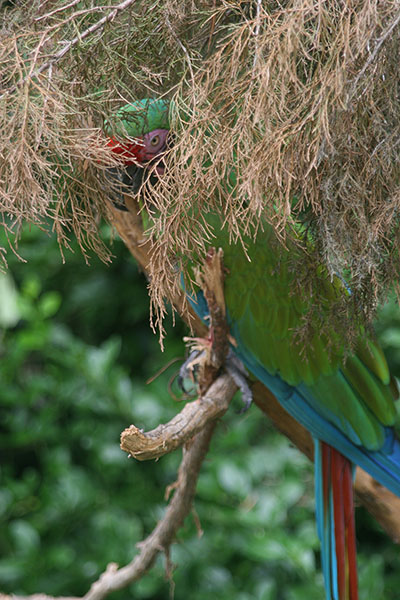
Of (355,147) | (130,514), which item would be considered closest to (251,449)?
(130,514)

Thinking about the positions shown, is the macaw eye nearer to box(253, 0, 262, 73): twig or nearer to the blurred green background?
box(253, 0, 262, 73): twig

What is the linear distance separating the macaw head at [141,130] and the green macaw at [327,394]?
0.69 feet

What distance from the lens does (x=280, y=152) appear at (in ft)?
1.60

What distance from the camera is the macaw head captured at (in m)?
0.56

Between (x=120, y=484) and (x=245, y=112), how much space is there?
1115 millimetres

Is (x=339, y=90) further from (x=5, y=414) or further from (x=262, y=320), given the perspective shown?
(x=5, y=414)

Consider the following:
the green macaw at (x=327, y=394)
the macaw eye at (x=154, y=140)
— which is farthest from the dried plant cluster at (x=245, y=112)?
the green macaw at (x=327, y=394)

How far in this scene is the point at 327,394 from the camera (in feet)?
3.07

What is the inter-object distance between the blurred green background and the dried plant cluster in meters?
0.75

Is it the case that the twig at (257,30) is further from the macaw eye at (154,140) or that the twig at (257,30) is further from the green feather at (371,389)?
the green feather at (371,389)

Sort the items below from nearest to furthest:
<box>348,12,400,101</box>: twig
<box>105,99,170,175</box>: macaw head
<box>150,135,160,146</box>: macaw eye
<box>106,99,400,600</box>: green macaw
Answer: <box>348,12,400,101</box>: twig → <box>105,99,170,175</box>: macaw head → <box>150,135,160,146</box>: macaw eye → <box>106,99,400,600</box>: green macaw

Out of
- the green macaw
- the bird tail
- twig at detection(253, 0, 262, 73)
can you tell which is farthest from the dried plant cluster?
the bird tail

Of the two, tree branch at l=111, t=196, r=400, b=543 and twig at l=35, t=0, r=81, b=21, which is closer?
twig at l=35, t=0, r=81, b=21

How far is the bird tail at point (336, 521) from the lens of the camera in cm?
94
